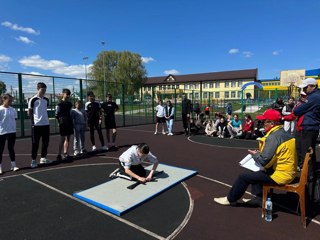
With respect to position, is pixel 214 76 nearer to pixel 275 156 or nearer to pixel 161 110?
pixel 161 110

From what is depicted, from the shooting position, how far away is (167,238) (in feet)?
9.94

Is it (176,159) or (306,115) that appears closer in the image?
(306,115)

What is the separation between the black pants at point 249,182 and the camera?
3.45 m

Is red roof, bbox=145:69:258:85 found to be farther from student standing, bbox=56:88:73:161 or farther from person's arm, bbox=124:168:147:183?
person's arm, bbox=124:168:147:183

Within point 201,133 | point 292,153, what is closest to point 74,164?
point 292,153

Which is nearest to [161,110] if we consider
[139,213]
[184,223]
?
[139,213]

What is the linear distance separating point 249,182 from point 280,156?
0.62 m

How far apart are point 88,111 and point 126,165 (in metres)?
4.10

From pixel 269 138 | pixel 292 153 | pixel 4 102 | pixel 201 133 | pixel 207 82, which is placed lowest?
pixel 201 133

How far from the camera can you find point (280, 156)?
330cm

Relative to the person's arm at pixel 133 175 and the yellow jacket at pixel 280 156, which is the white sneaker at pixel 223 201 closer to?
the yellow jacket at pixel 280 156

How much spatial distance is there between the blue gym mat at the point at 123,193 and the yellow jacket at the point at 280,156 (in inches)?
81.9

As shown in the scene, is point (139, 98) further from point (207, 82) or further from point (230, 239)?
point (207, 82)

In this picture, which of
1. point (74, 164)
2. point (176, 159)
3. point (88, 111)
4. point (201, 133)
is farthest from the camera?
point (201, 133)
